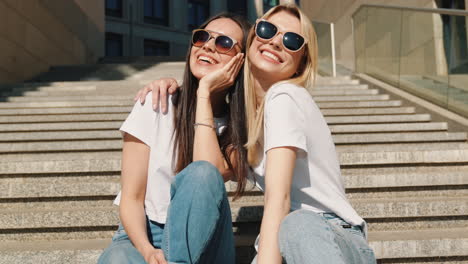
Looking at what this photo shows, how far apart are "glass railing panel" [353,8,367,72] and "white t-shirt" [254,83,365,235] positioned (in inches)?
236

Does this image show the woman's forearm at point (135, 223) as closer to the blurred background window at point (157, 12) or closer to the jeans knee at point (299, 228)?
the jeans knee at point (299, 228)

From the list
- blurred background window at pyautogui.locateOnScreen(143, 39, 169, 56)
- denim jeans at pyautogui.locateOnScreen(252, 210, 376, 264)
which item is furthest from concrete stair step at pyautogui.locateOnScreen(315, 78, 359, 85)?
blurred background window at pyautogui.locateOnScreen(143, 39, 169, 56)

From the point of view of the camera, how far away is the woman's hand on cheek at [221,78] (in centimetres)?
179

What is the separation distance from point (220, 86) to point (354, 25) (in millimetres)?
6683

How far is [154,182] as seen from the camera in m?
1.76

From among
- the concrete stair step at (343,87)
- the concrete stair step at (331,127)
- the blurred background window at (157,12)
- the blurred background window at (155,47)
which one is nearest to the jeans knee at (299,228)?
the concrete stair step at (331,127)

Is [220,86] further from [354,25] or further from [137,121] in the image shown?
[354,25]

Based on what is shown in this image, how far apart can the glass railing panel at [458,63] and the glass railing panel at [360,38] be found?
2.74 m

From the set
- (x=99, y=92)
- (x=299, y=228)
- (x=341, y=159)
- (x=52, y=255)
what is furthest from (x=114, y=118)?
(x=299, y=228)

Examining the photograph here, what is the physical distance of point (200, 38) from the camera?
193cm

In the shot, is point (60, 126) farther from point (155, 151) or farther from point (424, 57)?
point (424, 57)

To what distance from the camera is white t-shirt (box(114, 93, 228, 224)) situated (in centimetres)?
174

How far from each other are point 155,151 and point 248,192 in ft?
3.70

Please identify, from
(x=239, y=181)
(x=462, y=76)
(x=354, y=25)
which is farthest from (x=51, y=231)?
(x=354, y=25)
